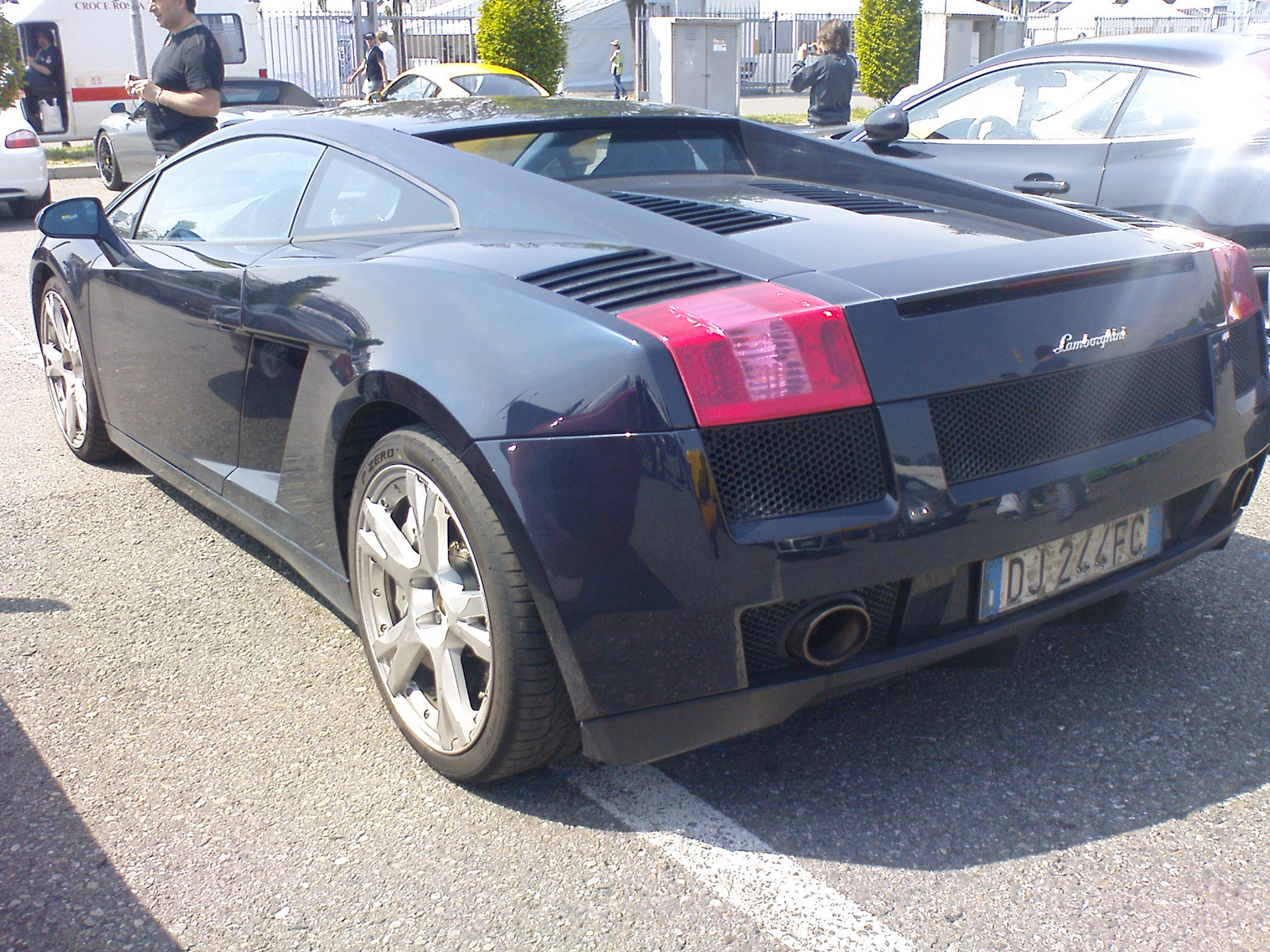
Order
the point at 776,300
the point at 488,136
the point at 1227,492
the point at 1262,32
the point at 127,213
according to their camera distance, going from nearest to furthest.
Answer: the point at 776,300, the point at 1227,492, the point at 488,136, the point at 127,213, the point at 1262,32

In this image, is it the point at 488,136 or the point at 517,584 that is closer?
the point at 517,584

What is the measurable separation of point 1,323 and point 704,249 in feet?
21.3

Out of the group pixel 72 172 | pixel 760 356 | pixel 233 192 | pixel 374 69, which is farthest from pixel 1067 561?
pixel 374 69

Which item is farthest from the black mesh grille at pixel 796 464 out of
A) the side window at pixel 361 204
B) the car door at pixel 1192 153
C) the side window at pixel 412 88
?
the side window at pixel 412 88

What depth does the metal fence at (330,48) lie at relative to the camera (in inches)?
1151

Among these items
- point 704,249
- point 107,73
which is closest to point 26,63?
point 107,73

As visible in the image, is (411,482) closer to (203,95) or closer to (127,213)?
(127,213)

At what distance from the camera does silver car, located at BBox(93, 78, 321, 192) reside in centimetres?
1313

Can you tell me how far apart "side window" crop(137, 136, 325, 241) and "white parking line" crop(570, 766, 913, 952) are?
5.59ft

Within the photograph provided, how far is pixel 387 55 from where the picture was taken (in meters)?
21.6

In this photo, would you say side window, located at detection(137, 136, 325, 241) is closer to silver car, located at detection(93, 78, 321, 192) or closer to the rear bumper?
the rear bumper

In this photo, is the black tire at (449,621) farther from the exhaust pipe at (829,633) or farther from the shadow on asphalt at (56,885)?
the shadow on asphalt at (56,885)

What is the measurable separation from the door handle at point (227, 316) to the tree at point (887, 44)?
25611 mm

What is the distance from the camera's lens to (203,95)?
6.78 meters
